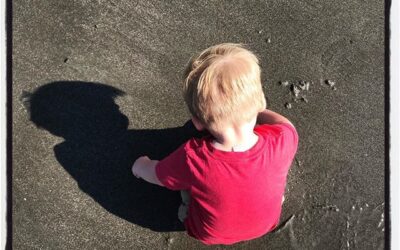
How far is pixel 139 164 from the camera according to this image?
90.5 inches

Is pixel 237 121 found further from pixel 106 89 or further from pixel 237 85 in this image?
pixel 106 89

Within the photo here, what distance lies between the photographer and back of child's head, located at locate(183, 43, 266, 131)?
1656 mm

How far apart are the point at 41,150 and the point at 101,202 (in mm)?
435

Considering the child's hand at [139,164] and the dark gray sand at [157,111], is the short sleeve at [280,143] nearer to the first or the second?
the dark gray sand at [157,111]

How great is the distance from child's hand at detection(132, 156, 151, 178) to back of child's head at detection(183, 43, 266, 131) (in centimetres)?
66

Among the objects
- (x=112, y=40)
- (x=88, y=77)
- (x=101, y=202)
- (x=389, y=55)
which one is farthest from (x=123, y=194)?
(x=389, y=55)

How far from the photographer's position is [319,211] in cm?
239

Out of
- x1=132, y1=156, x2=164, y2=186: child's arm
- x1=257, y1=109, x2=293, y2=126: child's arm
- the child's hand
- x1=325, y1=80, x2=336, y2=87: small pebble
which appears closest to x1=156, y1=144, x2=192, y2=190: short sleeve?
x1=132, y1=156, x2=164, y2=186: child's arm

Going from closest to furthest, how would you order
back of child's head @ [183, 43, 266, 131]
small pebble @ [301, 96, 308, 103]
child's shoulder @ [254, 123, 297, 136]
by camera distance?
back of child's head @ [183, 43, 266, 131] → child's shoulder @ [254, 123, 297, 136] → small pebble @ [301, 96, 308, 103]

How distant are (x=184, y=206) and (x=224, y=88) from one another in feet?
2.77

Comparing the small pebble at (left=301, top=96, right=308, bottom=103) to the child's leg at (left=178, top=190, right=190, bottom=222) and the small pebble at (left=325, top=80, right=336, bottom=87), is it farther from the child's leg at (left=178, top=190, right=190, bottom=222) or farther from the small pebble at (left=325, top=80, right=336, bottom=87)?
the child's leg at (left=178, top=190, right=190, bottom=222)

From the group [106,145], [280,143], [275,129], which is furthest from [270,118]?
[106,145]

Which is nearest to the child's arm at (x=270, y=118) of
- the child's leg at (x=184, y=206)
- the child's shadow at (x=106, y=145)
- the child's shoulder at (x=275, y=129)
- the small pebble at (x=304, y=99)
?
the child's shoulder at (x=275, y=129)

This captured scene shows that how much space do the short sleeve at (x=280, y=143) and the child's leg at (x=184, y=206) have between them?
51 cm
